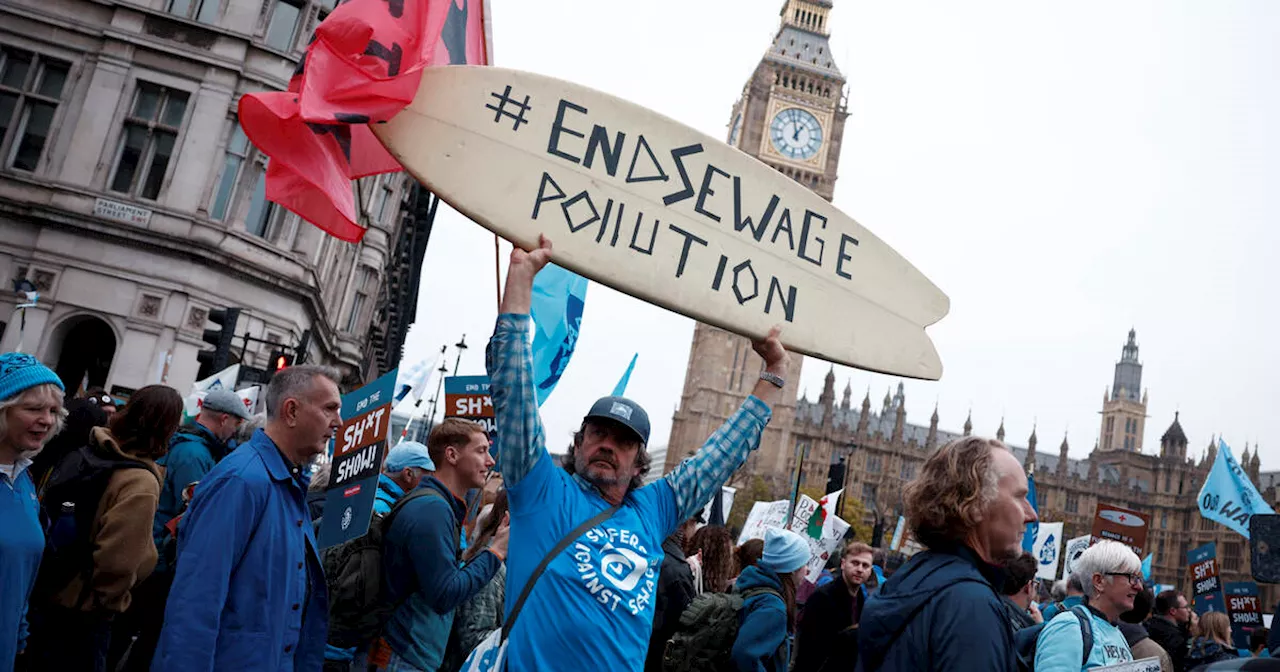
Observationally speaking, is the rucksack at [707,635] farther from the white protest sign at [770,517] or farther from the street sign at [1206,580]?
the street sign at [1206,580]

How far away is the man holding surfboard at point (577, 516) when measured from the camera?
2.76 metres

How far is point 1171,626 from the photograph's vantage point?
793 cm

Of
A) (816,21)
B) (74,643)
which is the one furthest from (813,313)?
(816,21)

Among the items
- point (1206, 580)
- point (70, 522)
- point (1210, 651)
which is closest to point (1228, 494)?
point (1206, 580)

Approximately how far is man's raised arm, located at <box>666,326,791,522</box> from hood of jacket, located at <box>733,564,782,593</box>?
1.79 metres

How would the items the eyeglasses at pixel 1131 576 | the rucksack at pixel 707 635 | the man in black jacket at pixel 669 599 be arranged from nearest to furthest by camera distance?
the eyeglasses at pixel 1131 576 → the rucksack at pixel 707 635 → the man in black jacket at pixel 669 599

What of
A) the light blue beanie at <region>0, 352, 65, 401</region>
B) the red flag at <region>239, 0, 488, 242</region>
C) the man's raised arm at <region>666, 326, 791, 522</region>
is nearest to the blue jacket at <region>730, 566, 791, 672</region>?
the man's raised arm at <region>666, 326, 791, 522</region>

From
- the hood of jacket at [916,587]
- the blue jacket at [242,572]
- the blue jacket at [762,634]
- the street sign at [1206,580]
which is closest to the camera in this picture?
the hood of jacket at [916,587]

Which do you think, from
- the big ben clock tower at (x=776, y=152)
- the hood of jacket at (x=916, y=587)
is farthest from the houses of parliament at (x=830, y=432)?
the hood of jacket at (x=916, y=587)

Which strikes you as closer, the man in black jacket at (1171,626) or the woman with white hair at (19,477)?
the woman with white hair at (19,477)

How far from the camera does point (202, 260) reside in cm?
1680

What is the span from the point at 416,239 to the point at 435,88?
114ft

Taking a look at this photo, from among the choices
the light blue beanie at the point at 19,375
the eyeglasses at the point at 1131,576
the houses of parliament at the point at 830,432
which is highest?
the houses of parliament at the point at 830,432

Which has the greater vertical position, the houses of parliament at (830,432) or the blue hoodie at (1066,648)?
the houses of parliament at (830,432)
